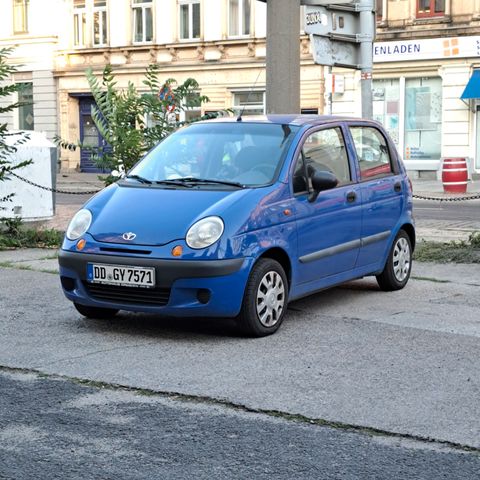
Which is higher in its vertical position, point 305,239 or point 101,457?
point 305,239

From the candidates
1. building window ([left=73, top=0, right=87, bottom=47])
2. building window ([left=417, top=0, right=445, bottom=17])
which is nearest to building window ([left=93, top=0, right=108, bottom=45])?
building window ([left=73, top=0, right=87, bottom=47])

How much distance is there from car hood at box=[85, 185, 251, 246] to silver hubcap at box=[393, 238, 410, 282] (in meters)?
2.34

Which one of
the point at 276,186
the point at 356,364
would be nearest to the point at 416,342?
the point at 356,364

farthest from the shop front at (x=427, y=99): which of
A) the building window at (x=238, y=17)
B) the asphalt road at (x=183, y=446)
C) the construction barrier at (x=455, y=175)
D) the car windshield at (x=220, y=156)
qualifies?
the asphalt road at (x=183, y=446)

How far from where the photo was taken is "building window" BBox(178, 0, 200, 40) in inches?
1491

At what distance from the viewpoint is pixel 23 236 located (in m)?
13.5

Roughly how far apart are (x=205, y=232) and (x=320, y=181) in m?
1.21

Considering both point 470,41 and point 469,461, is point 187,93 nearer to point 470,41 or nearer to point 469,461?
point 469,461

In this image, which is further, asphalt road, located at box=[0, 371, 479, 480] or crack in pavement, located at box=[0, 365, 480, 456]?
crack in pavement, located at box=[0, 365, 480, 456]

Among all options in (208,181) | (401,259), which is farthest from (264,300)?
(401,259)

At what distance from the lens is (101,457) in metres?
4.58

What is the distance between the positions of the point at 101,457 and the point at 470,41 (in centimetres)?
2851

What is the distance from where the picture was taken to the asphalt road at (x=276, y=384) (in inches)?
182

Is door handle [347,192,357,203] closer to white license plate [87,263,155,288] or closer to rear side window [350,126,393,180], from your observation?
rear side window [350,126,393,180]
